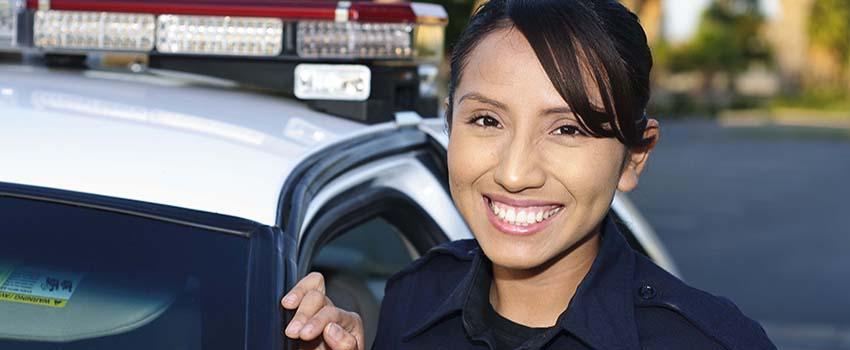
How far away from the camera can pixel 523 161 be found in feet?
5.27

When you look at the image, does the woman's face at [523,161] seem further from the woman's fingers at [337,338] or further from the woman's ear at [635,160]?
the woman's fingers at [337,338]

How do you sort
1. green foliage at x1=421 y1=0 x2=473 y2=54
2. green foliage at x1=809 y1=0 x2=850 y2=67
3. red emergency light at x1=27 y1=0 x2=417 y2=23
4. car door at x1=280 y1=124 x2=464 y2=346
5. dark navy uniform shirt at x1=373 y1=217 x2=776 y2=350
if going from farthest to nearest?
1. green foliage at x1=809 y1=0 x2=850 y2=67
2. green foliage at x1=421 y1=0 x2=473 y2=54
3. red emergency light at x1=27 y1=0 x2=417 y2=23
4. car door at x1=280 y1=124 x2=464 y2=346
5. dark navy uniform shirt at x1=373 y1=217 x2=776 y2=350

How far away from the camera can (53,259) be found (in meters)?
1.61

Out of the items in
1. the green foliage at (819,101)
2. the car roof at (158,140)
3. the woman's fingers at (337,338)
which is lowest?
the green foliage at (819,101)

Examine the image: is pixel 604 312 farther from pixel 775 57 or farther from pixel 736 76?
pixel 775 57

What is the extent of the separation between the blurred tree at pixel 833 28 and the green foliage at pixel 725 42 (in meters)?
2.89

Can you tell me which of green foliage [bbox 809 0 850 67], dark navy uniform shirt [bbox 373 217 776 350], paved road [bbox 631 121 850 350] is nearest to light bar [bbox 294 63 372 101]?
dark navy uniform shirt [bbox 373 217 776 350]

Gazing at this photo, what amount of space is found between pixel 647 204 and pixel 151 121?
13.6m

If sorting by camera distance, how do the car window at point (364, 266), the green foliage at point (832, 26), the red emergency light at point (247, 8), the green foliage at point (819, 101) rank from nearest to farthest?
1. the red emergency light at point (247, 8)
2. the car window at point (364, 266)
3. the green foliage at point (819, 101)
4. the green foliage at point (832, 26)

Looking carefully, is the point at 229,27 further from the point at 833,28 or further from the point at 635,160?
the point at 833,28

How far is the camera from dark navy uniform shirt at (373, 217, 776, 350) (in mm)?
1546

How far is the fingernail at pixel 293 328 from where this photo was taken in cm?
156

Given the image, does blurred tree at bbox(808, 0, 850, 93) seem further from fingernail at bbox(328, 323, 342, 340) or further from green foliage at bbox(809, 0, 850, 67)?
fingernail at bbox(328, 323, 342, 340)

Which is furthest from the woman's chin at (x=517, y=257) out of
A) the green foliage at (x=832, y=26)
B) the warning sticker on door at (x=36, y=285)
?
the green foliage at (x=832, y=26)
